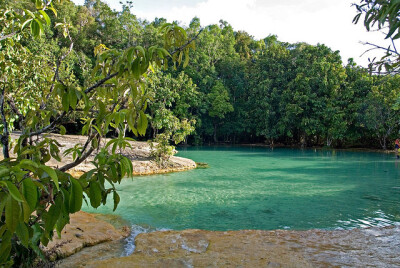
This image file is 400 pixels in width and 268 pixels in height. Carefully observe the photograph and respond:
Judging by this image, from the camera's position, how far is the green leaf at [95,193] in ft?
4.76

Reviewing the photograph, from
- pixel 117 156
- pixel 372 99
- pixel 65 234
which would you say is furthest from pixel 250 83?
pixel 117 156

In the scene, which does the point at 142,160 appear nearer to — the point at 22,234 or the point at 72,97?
the point at 72,97

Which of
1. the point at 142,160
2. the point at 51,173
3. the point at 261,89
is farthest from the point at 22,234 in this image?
the point at 261,89

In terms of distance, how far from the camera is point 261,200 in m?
8.48

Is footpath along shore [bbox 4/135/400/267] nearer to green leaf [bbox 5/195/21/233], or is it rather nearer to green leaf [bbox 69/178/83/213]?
green leaf [bbox 69/178/83/213]

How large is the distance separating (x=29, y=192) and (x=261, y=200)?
7981 millimetres

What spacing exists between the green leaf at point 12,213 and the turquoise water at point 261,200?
210 inches

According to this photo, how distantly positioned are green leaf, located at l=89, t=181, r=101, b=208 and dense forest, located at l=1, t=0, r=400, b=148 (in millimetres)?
20976

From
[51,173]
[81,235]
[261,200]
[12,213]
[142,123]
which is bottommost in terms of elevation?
[261,200]

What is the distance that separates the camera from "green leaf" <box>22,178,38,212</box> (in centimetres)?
103

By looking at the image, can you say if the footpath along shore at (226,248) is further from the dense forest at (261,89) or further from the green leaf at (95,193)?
the dense forest at (261,89)

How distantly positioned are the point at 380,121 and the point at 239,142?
53.0ft

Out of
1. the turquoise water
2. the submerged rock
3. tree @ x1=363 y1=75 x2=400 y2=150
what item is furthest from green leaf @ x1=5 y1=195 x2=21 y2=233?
tree @ x1=363 y1=75 x2=400 y2=150

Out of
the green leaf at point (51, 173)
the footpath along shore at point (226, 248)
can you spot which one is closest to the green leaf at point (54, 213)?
the green leaf at point (51, 173)
